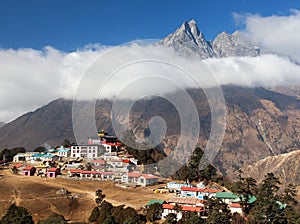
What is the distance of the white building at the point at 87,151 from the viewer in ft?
290

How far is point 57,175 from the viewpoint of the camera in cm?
7262

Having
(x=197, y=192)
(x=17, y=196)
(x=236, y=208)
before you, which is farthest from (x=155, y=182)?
(x=17, y=196)

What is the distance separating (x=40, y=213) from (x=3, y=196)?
951 cm

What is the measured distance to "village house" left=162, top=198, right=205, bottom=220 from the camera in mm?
49412

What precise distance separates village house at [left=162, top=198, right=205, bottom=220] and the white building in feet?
125

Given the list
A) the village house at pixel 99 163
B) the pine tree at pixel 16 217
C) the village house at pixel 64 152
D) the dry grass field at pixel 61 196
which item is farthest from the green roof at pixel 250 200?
the village house at pixel 64 152

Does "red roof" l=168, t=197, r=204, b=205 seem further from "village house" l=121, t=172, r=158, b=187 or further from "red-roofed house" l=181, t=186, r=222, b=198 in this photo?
"village house" l=121, t=172, r=158, b=187

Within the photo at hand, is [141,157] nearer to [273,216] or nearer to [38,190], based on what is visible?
[38,190]

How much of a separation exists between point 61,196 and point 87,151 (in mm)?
30726

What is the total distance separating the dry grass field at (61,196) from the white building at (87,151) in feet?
60.9

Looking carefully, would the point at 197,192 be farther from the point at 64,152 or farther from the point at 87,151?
the point at 64,152

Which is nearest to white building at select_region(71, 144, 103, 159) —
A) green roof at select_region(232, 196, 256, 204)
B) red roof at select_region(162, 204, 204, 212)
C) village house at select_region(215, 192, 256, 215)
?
village house at select_region(215, 192, 256, 215)

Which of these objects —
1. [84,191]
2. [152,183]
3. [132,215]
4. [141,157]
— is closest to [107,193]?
[84,191]

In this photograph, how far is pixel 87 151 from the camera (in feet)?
292
